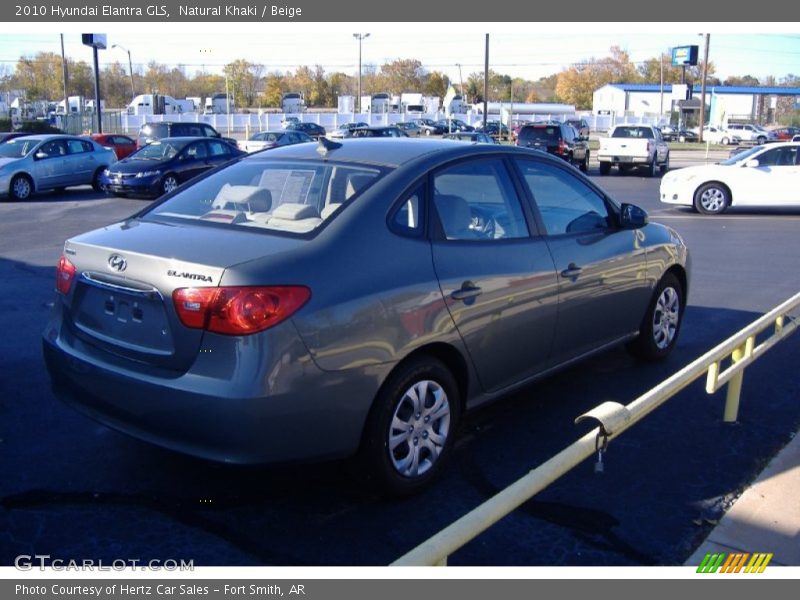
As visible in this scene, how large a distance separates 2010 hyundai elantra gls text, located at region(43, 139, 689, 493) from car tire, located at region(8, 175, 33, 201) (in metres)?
16.1

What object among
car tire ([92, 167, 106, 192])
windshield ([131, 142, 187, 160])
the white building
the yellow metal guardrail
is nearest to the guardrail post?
the yellow metal guardrail

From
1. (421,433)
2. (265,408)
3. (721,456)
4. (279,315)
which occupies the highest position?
(279,315)

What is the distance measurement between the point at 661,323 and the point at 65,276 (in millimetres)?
4272

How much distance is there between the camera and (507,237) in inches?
183

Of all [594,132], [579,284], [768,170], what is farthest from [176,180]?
[594,132]

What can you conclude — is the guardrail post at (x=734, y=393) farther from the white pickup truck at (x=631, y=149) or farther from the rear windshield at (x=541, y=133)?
the rear windshield at (x=541, y=133)

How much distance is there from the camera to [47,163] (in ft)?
65.0

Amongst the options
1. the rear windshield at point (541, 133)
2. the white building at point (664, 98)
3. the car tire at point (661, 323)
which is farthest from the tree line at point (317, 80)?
the car tire at point (661, 323)

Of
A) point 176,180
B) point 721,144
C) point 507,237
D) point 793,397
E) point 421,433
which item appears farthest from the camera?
point 721,144

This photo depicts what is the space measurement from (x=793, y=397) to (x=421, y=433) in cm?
307

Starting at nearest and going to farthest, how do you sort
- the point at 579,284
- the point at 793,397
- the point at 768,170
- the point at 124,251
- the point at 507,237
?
the point at 124,251
the point at 507,237
the point at 579,284
the point at 793,397
the point at 768,170

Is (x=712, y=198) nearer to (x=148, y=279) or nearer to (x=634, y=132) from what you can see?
(x=634, y=132)

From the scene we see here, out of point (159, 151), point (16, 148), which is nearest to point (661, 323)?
point (159, 151)

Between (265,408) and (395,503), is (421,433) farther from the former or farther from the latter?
(265,408)
